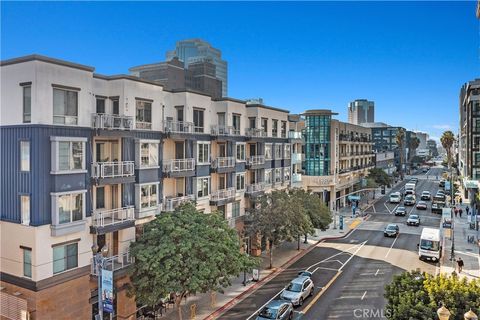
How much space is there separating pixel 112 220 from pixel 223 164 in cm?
1345

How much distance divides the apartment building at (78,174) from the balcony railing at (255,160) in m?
9.88

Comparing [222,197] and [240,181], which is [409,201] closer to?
[240,181]

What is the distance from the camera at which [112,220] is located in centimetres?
2338

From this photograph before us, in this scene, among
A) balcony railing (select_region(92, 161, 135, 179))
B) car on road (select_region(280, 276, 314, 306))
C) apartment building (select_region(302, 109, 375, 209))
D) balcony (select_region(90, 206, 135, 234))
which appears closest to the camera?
balcony (select_region(90, 206, 135, 234))

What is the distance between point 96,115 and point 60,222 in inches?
253

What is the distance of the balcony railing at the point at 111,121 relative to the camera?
2223cm

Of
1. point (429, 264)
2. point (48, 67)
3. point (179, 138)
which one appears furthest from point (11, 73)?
point (429, 264)

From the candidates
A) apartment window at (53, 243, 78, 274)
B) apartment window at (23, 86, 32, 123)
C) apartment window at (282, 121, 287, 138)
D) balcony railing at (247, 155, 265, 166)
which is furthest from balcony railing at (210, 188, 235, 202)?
apartment window at (23, 86, 32, 123)

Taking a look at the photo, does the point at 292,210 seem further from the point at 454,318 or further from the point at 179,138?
the point at 454,318

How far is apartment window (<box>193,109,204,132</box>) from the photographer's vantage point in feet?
102

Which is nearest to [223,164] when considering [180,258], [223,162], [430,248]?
[223,162]

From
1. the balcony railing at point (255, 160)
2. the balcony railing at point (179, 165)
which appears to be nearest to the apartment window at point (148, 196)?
the balcony railing at point (179, 165)

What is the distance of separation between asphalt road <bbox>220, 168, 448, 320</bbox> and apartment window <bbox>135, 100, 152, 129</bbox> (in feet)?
46.2

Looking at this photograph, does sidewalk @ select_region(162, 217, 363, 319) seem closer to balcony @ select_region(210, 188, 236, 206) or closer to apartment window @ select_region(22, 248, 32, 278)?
balcony @ select_region(210, 188, 236, 206)
